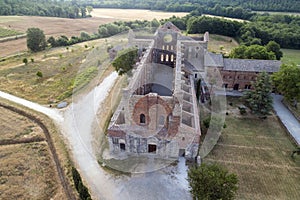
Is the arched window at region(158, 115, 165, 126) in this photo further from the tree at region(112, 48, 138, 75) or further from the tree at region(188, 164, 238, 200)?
the tree at region(112, 48, 138, 75)

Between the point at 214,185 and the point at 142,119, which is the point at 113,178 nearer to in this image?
the point at 142,119

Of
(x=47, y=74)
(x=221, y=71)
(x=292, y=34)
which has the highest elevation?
(x=292, y=34)

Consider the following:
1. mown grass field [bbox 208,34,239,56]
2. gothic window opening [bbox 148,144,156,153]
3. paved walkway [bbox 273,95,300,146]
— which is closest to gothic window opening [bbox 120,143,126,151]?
gothic window opening [bbox 148,144,156,153]

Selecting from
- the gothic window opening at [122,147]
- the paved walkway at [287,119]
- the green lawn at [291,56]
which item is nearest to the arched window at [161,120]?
the gothic window opening at [122,147]

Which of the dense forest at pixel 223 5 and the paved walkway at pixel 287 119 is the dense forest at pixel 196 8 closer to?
the dense forest at pixel 223 5

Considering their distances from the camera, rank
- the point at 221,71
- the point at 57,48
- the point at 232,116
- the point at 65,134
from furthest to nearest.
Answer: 1. the point at 57,48
2. the point at 221,71
3. the point at 232,116
4. the point at 65,134

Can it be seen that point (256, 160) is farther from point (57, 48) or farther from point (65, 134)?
point (57, 48)

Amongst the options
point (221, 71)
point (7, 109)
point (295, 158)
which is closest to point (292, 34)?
point (221, 71)
